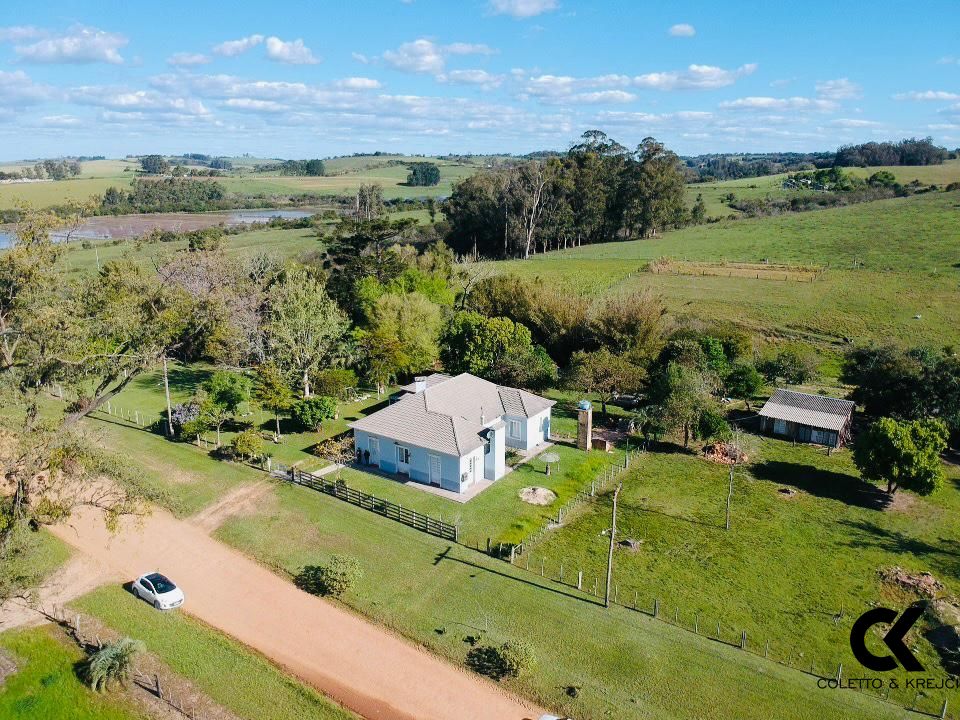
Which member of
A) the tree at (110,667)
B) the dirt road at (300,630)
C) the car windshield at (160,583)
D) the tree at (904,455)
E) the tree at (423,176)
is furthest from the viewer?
the tree at (423,176)

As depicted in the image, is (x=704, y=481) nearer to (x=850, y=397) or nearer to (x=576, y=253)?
(x=850, y=397)

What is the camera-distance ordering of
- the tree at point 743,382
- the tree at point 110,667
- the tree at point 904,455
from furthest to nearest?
the tree at point 743,382 → the tree at point 904,455 → the tree at point 110,667

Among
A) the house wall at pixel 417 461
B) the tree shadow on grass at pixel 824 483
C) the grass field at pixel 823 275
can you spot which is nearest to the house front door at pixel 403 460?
the house wall at pixel 417 461

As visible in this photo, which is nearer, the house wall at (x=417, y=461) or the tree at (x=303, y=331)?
the house wall at (x=417, y=461)

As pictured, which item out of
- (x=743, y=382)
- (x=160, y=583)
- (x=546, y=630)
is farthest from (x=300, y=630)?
(x=743, y=382)

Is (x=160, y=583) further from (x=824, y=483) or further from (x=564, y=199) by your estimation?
(x=564, y=199)

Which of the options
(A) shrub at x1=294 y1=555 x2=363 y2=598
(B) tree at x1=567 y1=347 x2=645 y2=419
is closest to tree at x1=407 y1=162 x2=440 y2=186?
(B) tree at x1=567 y1=347 x2=645 y2=419

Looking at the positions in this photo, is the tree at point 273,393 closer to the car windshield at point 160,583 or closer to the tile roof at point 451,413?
the tile roof at point 451,413

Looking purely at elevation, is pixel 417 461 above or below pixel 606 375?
below
